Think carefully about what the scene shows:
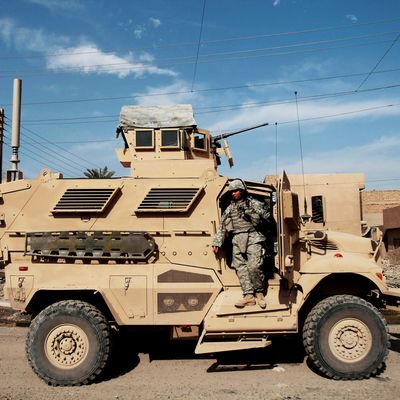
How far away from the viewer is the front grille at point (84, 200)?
589 cm

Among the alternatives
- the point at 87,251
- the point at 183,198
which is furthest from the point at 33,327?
the point at 183,198

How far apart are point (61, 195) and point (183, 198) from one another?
1619 mm

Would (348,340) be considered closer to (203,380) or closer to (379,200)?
(203,380)

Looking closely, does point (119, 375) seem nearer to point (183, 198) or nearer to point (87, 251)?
point (87, 251)

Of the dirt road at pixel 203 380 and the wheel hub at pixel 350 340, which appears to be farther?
the wheel hub at pixel 350 340

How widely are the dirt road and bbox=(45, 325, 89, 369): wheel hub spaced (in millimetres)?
314

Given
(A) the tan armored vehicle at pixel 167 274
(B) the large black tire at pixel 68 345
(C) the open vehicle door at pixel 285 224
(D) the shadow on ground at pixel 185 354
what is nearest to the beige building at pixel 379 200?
(D) the shadow on ground at pixel 185 354

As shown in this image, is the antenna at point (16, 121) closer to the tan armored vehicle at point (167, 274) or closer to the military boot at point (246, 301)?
the tan armored vehicle at point (167, 274)

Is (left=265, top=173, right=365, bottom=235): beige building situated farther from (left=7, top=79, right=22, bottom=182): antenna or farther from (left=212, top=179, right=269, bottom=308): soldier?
(left=7, top=79, right=22, bottom=182): antenna

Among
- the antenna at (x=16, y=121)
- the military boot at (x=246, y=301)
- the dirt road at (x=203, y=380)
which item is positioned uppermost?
the antenna at (x=16, y=121)

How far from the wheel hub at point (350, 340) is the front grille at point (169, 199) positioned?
7.85 ft

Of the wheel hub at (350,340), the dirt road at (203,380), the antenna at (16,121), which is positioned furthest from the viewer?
the antenna at (16,121)

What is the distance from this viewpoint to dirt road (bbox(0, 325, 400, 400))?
507 centimetres

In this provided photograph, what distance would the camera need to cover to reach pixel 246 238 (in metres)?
5.78
